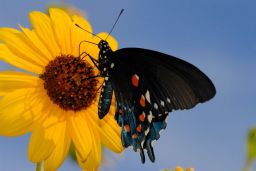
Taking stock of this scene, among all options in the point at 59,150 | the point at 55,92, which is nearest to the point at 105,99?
the point at 55,92

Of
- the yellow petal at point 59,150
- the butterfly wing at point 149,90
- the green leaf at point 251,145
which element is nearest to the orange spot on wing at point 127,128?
the butterfly wing at point 149,90

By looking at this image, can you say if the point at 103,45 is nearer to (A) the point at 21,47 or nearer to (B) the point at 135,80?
(B) the point at 135,80

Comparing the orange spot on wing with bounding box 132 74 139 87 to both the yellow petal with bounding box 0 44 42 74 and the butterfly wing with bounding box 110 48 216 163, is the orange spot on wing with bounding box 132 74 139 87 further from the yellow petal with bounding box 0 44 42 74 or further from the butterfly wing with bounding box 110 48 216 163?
the yellow petal with bounding box 0 44 42 74

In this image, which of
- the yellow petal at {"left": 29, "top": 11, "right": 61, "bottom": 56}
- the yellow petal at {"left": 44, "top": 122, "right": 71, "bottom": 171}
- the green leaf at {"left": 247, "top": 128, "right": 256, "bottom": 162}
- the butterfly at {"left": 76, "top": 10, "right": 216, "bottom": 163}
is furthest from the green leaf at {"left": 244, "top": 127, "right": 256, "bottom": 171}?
the yellow petal at {"left": 29, "top": 11, "right": 61, "bottom": 56}

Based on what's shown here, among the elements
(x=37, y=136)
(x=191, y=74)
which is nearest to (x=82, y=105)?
(x=37, y=136)

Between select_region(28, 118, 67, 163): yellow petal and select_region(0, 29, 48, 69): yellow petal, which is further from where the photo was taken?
select_region(0, 29, 48, 69): yellow petal

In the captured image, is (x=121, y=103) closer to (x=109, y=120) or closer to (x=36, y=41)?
(x=109, y=120)
